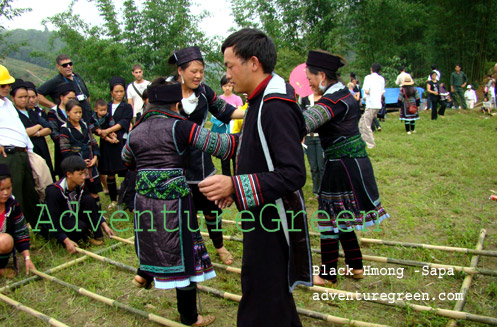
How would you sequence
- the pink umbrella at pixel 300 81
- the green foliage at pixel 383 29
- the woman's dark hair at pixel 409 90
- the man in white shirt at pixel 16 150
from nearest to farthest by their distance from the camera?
1. the man in white shirt at pixel 16 150
2. the pink umbrella at pixel 300 81
3. the woman's dark hair at pixel 409 90
4. the green foliage at pixel 383 29

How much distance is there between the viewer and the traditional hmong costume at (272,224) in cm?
178

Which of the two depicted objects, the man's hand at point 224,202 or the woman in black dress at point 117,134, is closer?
the man's hand at point 224,202

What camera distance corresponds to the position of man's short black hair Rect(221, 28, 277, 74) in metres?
1.85

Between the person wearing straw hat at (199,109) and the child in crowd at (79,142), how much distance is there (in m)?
1.95

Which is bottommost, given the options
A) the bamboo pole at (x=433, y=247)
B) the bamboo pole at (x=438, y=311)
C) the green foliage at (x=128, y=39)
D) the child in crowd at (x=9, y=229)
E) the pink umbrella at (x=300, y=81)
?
the bamboo pole at (x=438, y=311)

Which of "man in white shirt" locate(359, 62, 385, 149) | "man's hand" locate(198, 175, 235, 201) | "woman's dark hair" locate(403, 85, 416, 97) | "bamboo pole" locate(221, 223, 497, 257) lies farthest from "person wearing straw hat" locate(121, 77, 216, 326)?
"woman's dark hair" locate(403, 85, 416, 97)

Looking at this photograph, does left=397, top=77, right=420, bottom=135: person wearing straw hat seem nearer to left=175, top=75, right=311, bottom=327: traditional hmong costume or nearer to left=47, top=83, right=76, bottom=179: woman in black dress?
left=47, top=83, right=76, bottom=179: woman in black dress

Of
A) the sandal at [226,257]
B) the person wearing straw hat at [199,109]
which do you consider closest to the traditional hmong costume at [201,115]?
the person wearing straw hat at [199,109]

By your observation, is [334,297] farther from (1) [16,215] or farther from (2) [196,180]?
(1) [16,215]

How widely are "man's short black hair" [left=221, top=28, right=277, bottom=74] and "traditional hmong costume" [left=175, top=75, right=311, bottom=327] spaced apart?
0.10 metres

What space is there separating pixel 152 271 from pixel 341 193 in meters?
1.61

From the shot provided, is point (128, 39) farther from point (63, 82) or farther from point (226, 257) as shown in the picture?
point (226, 257)

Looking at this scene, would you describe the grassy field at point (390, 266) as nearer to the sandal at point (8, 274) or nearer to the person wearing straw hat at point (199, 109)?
the sandal at point (8, 274)

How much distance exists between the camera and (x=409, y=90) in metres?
10.2
